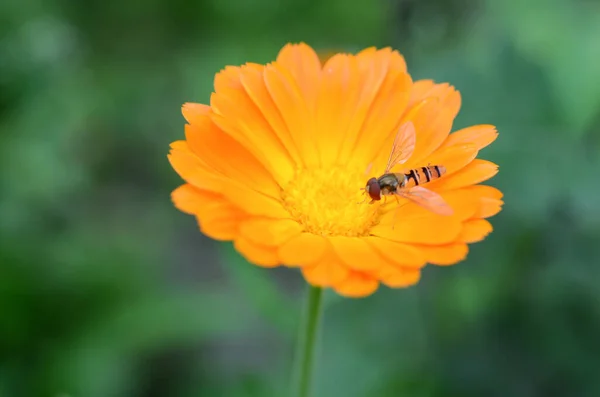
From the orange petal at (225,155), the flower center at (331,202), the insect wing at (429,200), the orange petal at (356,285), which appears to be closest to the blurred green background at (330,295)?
the flower center at (331,202)

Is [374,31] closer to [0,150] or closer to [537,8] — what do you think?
[537,8]

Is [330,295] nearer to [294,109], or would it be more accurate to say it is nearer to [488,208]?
[294,109]

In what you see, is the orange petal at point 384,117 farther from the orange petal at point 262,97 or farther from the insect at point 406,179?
the orange petal at point 262,97

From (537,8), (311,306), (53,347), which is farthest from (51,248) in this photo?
(537,8)

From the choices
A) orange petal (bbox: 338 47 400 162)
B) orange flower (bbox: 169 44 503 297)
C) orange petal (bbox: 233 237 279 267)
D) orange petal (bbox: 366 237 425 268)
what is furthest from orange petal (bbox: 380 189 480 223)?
orange petal (bbox: 233 237 279 267)

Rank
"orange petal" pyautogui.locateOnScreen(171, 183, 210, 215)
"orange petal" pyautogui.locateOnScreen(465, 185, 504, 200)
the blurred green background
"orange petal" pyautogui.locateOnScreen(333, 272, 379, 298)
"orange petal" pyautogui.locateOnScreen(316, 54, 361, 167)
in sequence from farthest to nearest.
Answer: the blurred green background < "orange petal" pyautogui.locateOnScreen(316, 54, 361, 167) < "orange petal" pyautogui.locateOnScreen(465, 185, 504, 200) < "orange petal" pyautogui.locateOnScreen(171, 183, 210, 215) < "orange petal" pyautogui.locateOnScreen(333, 272, 379, 298)

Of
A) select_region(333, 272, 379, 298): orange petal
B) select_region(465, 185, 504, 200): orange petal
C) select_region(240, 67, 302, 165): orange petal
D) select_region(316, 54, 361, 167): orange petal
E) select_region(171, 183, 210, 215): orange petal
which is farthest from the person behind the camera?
select_region(316, 54, 361, 167): orange petal

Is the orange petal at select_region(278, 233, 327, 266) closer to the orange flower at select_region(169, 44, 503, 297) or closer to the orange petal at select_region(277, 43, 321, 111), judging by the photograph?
the orange flower at select_region(169, 44, 503, 297)
